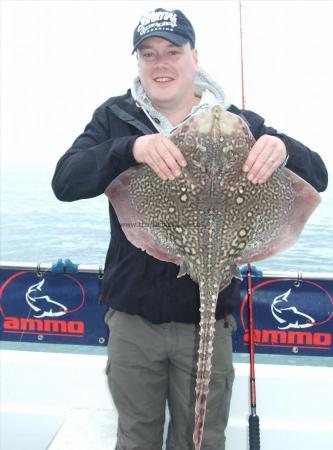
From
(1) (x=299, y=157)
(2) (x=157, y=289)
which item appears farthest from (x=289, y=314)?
(1) (x=299, y=157)

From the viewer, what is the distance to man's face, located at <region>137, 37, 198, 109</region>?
93.8 inches

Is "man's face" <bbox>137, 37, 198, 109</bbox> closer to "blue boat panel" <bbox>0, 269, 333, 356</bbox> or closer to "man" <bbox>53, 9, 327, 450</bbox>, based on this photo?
"man" <bbox>53, 9, 327, 450</bbox>

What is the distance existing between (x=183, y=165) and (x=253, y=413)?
1.69 metres

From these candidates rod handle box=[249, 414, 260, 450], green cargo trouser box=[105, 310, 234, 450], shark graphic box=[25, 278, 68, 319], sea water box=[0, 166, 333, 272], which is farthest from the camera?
sea water box=[0, 166, 333, 272]

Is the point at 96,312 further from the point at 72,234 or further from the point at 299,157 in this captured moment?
the point at 72,234

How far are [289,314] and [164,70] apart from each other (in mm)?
1986

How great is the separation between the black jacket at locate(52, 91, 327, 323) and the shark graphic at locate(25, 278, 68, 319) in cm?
125

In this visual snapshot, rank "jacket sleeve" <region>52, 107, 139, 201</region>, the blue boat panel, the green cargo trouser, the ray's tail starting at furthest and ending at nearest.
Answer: the blue boat panel, the green cargo trouser, "jacket sleeve" <region>52, 107, 139, 201</region>, the ray's tail

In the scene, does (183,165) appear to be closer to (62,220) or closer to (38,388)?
(38,388)

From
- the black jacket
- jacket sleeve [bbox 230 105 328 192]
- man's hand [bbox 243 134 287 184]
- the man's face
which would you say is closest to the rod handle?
the black jacket

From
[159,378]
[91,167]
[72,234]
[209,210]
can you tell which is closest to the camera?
[209,210]

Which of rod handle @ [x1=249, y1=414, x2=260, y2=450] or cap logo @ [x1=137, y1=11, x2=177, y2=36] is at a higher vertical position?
cap logo @ [x1=137, y1=11, x2=177, y2=36]

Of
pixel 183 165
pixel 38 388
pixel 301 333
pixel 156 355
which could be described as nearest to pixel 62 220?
pixel 38 388

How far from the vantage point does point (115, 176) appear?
217 cm
